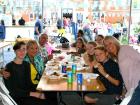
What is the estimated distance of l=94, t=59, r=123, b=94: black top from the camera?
157 inches

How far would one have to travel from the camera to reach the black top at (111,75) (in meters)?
3.98

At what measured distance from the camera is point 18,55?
3.86 metres

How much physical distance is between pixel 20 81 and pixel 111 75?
1132 millimetres

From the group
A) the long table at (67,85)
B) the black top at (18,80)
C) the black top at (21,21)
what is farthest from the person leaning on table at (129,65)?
the black top at (21,21)

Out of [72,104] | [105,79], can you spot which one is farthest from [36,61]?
[105,79]

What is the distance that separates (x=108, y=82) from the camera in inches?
157

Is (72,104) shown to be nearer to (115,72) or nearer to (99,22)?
(115,72)

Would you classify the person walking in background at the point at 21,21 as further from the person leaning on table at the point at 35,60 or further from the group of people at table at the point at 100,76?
the group of people at table at the point at 100,76

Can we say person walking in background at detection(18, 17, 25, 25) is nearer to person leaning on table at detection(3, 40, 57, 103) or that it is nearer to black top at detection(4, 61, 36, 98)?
person leaning on table at detection(3, 40, 57, 103)

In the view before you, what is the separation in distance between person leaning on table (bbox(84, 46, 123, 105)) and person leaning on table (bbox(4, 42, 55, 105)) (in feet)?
2.20

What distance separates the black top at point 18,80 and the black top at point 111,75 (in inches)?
37.2

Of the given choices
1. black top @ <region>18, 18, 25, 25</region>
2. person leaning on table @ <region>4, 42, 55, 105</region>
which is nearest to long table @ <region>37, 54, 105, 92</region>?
person leaning on table @ <region>4, 42, 55, 105</region>

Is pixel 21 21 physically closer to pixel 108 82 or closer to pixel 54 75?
pixel 54 75

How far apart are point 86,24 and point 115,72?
8.66m
